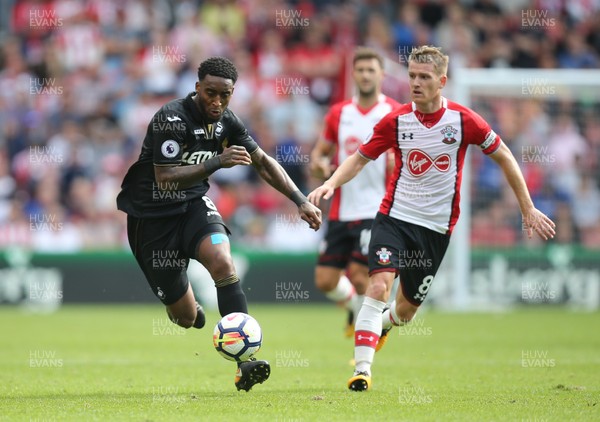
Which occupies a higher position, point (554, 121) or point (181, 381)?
point (554, 121)

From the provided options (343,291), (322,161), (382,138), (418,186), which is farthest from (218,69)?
(343,291)

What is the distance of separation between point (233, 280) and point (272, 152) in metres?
11.7

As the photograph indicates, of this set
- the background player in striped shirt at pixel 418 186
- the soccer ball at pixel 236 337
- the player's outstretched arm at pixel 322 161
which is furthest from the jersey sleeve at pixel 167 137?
the player's outstretched arm at pixel 322 161

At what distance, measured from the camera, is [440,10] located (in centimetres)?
2223

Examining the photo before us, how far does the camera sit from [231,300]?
24.5 feet

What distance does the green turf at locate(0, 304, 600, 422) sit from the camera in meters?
6.62

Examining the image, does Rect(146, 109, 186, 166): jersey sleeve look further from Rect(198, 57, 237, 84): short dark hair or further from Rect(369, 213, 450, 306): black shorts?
Rect(369, 213, 450, 306): black shorts

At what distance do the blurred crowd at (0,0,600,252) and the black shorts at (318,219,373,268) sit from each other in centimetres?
531

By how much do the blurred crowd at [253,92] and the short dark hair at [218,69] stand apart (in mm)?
8525

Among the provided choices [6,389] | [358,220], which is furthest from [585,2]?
[6,389]

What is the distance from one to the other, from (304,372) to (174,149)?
2.77 m

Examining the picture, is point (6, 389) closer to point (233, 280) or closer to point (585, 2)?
point (233, 280)

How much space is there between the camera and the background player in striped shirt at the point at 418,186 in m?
7.87

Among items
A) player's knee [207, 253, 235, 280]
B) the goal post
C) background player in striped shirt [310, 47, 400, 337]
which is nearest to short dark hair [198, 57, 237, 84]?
player's knee [207, 253, 235, 280]
